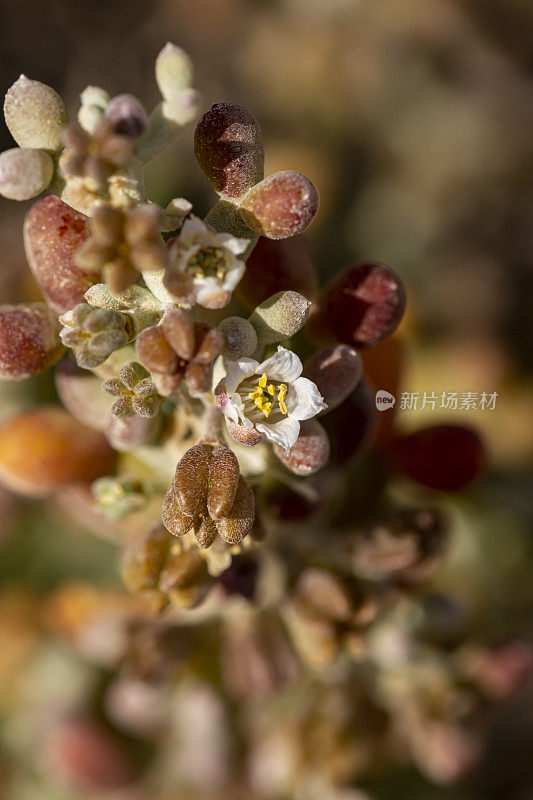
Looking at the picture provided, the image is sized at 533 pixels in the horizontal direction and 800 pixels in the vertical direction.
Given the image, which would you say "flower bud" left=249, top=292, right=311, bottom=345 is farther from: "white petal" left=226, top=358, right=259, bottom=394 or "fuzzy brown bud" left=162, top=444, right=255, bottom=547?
"fuzzy brown bud" left=162, top=444, right=255, bottom=547

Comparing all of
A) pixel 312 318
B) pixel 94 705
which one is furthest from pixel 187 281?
pixel 94 705

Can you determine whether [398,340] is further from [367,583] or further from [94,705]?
[94,705]

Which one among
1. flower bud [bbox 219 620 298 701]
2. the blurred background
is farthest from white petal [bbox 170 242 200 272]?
the blurred background

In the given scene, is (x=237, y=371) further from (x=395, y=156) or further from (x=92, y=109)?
(x=395, y=156)

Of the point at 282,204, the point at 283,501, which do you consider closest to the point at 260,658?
the point at 283,501

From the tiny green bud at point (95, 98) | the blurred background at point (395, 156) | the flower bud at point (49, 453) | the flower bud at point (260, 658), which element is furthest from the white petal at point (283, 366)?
the blurred background at point (395, 156)
